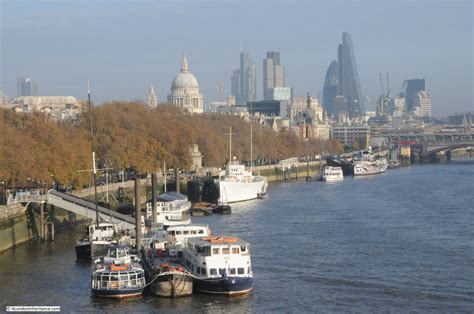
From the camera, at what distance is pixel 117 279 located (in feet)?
135

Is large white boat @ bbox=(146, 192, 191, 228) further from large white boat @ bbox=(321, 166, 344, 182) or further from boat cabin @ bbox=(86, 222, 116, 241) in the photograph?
large white boat @ bbox=(321, 166, 344, 182)

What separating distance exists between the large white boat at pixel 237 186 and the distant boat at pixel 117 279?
42242 mm

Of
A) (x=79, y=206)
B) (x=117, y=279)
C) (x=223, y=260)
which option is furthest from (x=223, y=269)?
(x=79, y=206)

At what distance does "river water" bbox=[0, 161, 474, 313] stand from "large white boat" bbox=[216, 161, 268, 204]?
24.6 feet

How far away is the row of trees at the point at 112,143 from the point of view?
6425cm

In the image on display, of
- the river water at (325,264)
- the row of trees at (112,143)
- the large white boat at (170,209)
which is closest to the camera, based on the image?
the river water at (325,264)

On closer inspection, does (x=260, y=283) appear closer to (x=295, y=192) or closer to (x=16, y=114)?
(x=16, y=114)

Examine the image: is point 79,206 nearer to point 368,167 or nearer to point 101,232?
point 101,232

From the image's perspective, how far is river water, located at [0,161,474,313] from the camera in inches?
1588

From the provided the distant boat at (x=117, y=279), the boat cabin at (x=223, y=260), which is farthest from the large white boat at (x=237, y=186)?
the distant boat at (x=117, y=279)

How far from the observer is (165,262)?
1775 inches

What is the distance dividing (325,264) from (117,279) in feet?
36.6

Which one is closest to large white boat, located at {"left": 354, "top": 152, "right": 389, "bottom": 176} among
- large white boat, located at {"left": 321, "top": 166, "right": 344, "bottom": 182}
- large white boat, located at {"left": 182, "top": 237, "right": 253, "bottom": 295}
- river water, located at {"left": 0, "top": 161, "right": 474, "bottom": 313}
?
large white boat, located at {"left": 321, "top": 166, "right": 344, "bottom": 182}

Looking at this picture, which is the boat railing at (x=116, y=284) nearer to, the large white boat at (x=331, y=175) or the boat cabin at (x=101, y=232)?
the boat cabin at (x=101, y=232)
